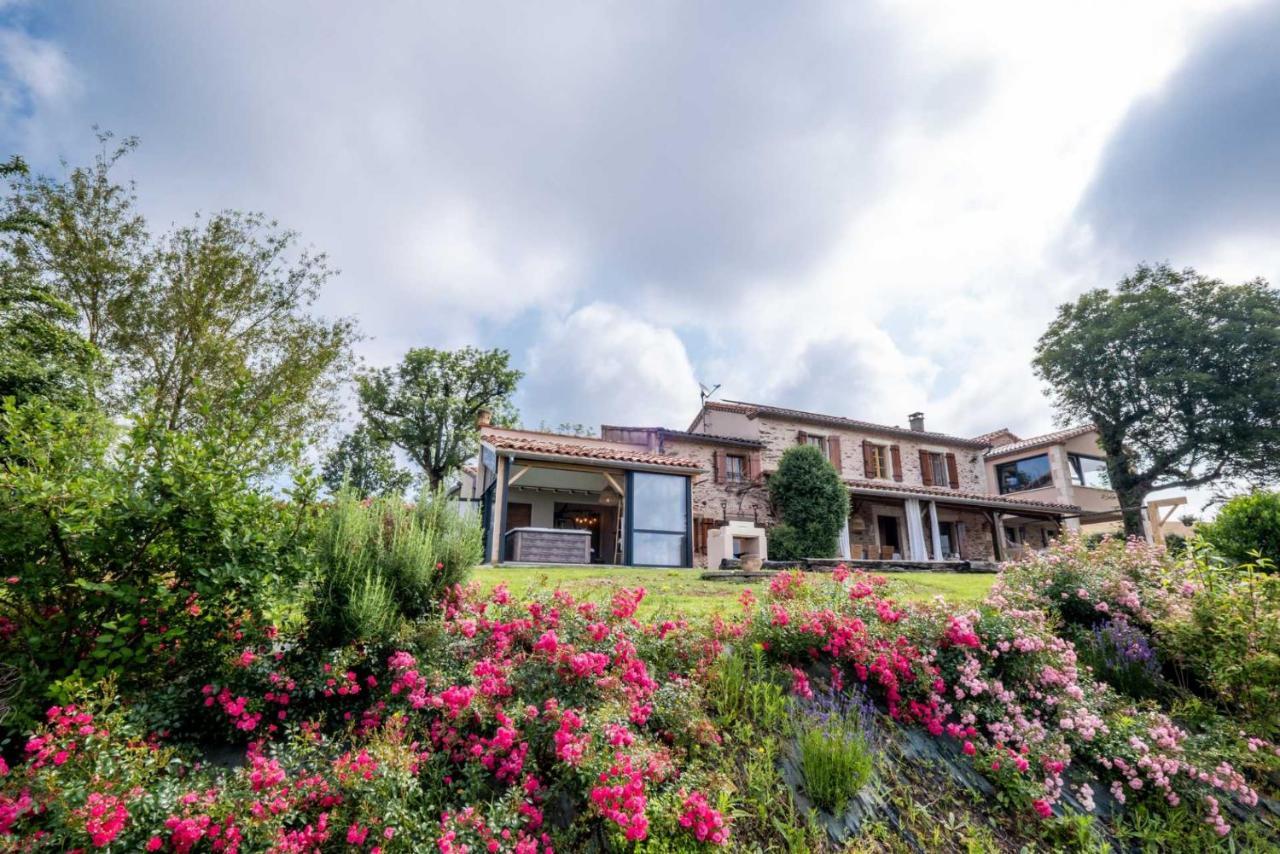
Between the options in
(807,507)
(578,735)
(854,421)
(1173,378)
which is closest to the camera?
(578,735)

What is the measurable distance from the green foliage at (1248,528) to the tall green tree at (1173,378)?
17633 millimetres

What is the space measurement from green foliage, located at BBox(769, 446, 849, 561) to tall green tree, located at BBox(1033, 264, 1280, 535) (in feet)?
44.7

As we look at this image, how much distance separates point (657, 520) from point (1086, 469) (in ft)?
72.6

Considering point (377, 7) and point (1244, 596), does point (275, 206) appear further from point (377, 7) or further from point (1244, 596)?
point (1244, 596)

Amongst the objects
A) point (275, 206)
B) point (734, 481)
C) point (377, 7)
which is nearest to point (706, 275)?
point (377, 7)

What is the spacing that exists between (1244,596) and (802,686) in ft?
12.7

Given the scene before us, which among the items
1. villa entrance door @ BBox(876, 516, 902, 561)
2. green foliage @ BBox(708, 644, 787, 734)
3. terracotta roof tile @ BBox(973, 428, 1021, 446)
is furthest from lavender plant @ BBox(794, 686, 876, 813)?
terracotta roof tile @ BBox(973, 428, 1021, 446)

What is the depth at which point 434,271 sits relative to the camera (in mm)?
7723

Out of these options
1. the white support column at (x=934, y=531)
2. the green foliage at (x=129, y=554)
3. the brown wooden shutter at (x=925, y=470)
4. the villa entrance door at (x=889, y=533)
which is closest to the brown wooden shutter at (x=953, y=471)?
the brown wooden shutter at (x=925, y=470)

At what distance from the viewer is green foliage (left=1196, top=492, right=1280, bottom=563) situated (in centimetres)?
707

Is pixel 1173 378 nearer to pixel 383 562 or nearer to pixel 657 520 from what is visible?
pixel 657 520

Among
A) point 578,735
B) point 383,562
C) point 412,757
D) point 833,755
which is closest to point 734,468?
point 383,562

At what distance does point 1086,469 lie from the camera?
Result: 24547 millimetres

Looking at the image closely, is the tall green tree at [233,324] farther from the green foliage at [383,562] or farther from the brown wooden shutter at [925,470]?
the brown wooden shutter at [925,470]
